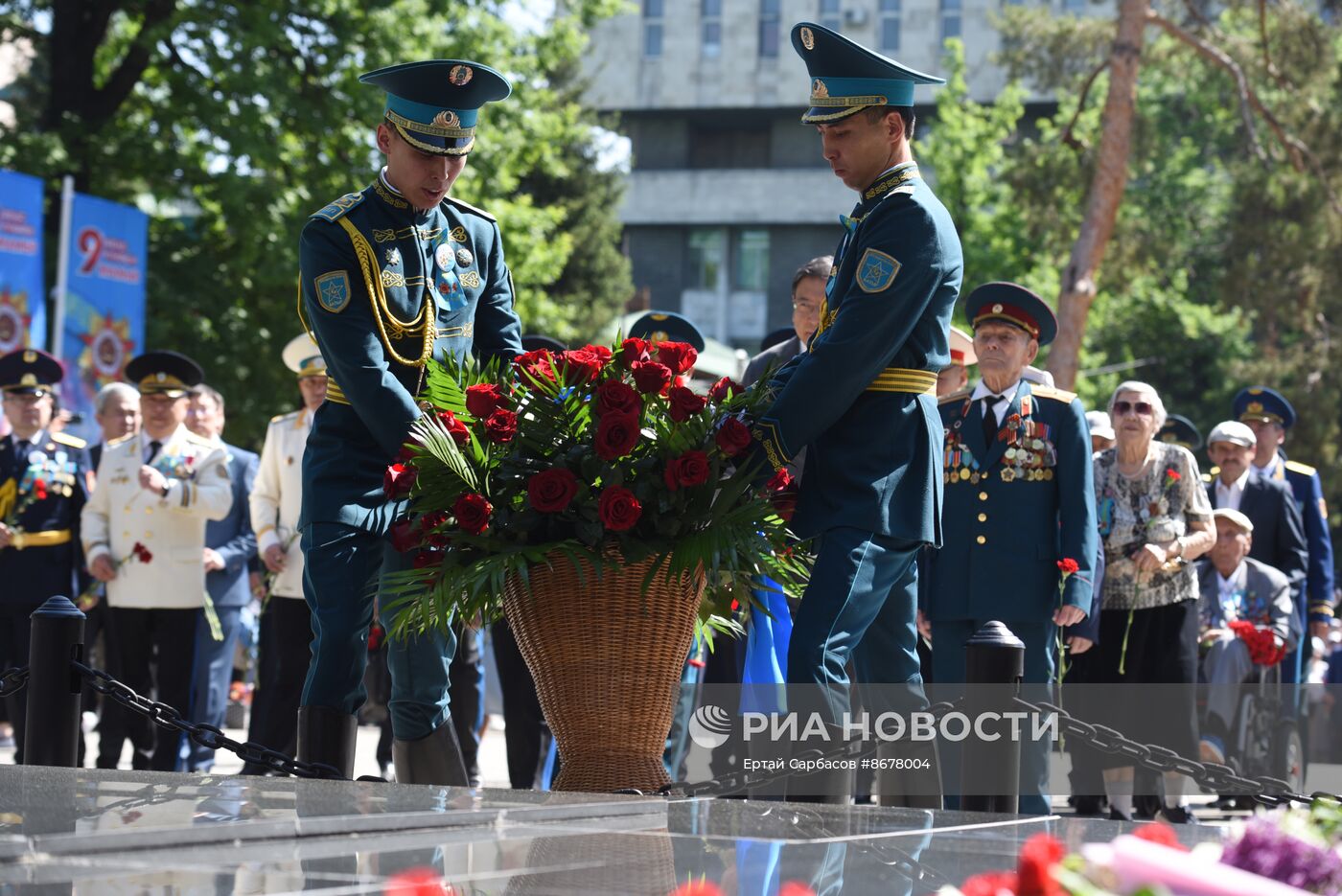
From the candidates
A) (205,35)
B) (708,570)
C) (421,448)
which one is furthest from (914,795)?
(205,35)

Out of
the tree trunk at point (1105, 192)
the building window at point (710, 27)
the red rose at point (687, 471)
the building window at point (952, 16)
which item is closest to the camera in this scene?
the red rose at point (687, 471)

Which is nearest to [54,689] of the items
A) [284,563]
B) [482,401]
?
[482,401]

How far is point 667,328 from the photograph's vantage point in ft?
33.0

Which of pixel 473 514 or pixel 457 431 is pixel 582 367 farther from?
pixel 473 514

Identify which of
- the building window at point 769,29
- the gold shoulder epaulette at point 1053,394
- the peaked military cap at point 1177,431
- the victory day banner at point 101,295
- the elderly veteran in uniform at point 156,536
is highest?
the building window at point 769,29

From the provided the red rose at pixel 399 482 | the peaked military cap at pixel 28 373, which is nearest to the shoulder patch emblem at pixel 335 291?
the red rose at pixel 399 482

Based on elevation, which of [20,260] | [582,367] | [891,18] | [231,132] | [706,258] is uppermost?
[891,18]

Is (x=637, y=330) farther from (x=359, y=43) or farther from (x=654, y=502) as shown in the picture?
(x=359, y=43)

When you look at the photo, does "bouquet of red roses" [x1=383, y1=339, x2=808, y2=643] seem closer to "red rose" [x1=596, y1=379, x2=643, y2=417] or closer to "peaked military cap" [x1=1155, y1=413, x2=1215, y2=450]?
"red rose" [x1=596, y1=379, x2=643, y2=417]

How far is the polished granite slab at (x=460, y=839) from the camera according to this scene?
10.9 ft

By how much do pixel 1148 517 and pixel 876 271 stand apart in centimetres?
405

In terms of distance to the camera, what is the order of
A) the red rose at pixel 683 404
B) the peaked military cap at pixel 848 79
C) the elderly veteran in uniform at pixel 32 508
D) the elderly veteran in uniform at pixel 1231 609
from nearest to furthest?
the red rose at pixel 683 404 < the peaked military cap at pixel 848 79 < the elderly veteran in uniform at pixel 32 508 < the elderly veteran in uniform at pixel 1231 609

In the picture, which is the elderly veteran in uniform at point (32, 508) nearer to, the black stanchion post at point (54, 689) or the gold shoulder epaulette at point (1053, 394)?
the black stanchion post at point (54, 689)

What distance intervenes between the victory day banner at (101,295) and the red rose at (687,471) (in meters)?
10.2
